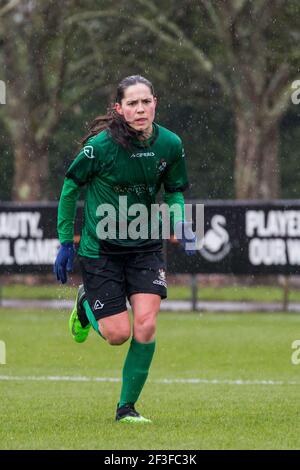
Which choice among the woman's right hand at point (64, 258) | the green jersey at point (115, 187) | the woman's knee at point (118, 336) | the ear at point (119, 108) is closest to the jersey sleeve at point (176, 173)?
the green jersey at point (115, 187)

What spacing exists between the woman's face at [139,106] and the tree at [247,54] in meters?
19.9

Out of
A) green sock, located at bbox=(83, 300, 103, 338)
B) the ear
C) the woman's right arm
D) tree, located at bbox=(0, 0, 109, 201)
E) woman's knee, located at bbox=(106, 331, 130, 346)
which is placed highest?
tree, located at bbox=(0, 0, 109, 201)

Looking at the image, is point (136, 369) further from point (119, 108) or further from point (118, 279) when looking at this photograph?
point (119, 108)

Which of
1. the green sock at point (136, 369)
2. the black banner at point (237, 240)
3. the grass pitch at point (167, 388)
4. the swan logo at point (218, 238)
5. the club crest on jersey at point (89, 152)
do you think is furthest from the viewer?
the swan logo at point (218, 238)

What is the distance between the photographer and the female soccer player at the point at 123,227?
7.90 meters

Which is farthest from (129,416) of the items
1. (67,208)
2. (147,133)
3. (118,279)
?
(147,133)

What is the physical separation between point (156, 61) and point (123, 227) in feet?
78.4

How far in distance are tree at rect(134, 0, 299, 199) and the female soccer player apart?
779 inches

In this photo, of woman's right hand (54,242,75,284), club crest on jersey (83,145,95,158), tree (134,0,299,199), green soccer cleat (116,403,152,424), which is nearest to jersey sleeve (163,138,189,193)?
club crest on jersey (83,145,95,158)

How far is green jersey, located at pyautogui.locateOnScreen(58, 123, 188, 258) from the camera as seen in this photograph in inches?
311

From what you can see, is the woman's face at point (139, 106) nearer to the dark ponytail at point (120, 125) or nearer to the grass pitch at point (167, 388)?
the dark ponytail at point (120, 125)

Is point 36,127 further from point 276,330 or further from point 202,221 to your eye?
point 276,330

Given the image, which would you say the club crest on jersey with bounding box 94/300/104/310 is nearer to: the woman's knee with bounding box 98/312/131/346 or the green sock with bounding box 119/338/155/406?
the woman's knee with bounding box 98/312/131/346
